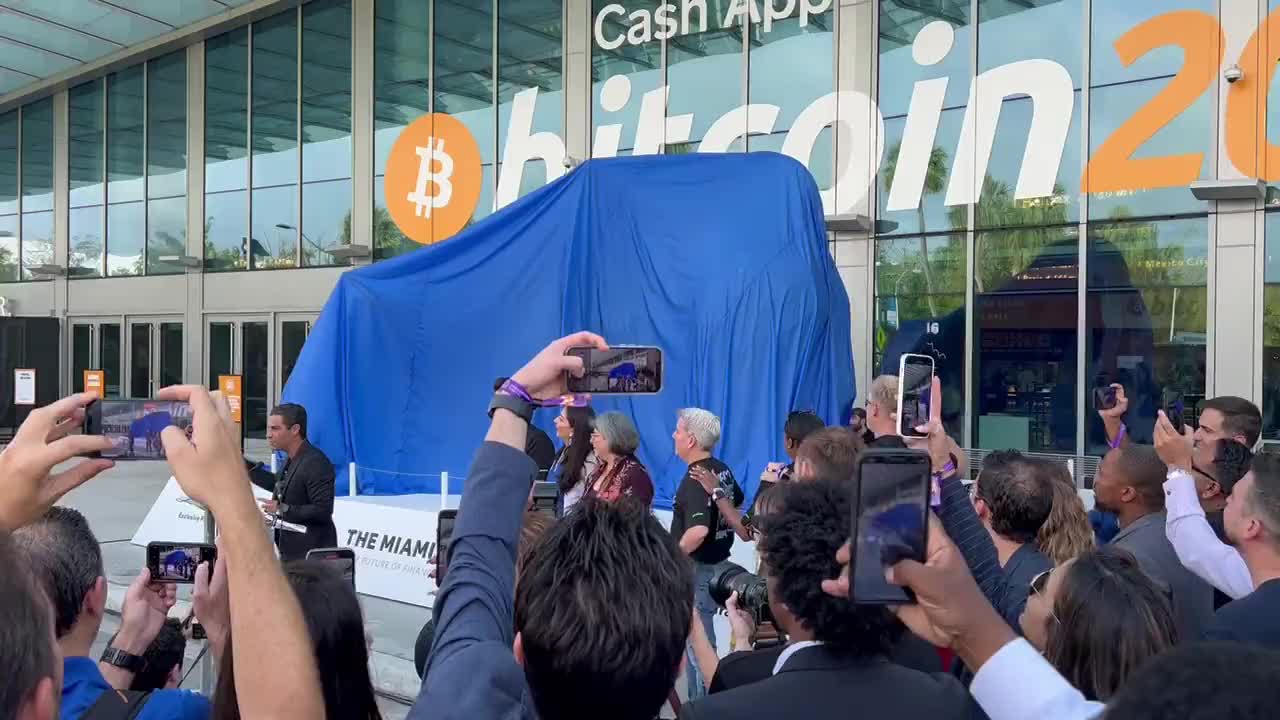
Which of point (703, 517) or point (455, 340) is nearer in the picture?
point (703, 517)

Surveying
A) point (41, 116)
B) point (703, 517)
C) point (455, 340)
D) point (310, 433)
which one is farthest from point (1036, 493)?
point (41, 116)

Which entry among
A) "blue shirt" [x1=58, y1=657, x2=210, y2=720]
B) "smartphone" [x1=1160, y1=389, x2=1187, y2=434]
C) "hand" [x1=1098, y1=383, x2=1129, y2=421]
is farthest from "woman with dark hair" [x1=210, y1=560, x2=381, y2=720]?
"smartphone" [x1=1160, y1=389, x2=1187, y2=434]

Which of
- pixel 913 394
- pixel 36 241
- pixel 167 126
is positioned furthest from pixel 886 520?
pixel 36 241

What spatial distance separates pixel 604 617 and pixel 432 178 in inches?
647

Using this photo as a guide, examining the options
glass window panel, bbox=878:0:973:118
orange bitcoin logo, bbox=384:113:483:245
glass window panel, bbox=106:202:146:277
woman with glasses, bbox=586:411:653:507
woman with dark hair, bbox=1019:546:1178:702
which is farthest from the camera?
glass window panel, bbox=106:202:146:277

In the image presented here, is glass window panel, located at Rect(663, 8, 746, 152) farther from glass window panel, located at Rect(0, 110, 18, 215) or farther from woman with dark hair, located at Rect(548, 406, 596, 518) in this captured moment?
glass window panel, located at Rect(0, 110, 18, 215)

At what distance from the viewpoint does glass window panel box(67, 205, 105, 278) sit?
2314 centimetres

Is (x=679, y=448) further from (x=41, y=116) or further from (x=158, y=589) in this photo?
(x=41, y=116)

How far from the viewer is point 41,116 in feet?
82.2

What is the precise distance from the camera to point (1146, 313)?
455 inches

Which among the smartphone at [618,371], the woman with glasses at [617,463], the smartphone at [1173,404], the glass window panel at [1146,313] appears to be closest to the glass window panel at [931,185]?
the glass window panel at [1146,313]

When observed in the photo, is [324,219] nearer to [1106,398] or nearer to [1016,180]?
[1016,180]

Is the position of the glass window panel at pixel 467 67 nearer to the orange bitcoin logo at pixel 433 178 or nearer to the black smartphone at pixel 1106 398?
the orange bitcoin logo at pixel 433 178

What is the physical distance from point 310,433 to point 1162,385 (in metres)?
8.82
